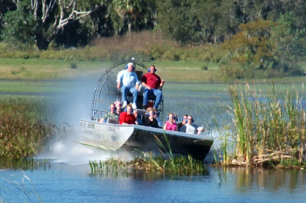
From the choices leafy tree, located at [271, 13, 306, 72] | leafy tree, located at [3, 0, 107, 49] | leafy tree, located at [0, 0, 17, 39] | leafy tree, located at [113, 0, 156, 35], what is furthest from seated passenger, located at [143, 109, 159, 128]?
leafy tree, located at [0, 0, 17, 39]

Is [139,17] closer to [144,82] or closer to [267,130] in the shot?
[144,82]

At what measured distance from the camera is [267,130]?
18.7 meters

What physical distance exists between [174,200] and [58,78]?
3461cm

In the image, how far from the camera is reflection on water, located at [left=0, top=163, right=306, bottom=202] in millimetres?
15828

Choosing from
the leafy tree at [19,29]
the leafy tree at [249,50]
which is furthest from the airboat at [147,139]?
the leafy tree at [19,29]

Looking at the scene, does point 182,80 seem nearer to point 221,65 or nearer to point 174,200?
point 221,65

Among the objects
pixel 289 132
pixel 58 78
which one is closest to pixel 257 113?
pixel 289 132

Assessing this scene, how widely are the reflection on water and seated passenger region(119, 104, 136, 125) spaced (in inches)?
59.7

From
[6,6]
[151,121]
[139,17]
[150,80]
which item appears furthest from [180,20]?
[151,121]

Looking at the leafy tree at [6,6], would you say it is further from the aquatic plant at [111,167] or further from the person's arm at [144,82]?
the aquatic plant at [111,167]

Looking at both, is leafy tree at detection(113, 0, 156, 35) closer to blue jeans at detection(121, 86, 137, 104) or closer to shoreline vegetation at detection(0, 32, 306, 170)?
shoreline vegetation at detection(0, 32, 306, 170)

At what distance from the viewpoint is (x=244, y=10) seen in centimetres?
6594

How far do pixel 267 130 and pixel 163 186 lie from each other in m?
3.19

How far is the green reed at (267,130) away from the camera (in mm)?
18609
